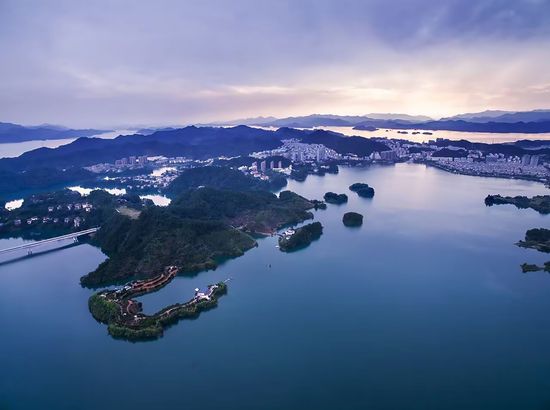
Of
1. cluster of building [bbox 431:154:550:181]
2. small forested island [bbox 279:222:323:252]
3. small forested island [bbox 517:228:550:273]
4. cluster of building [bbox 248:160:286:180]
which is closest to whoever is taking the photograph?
small forested island [bbox 517:228:550:273]

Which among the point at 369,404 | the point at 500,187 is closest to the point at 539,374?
the point at 369,404

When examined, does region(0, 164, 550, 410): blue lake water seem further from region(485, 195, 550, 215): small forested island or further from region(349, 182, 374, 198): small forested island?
region(349, 182, 374, 198): small forested island

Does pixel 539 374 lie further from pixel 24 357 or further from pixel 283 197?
pixel 283 197

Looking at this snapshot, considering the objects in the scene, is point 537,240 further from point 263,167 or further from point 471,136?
point 471,136

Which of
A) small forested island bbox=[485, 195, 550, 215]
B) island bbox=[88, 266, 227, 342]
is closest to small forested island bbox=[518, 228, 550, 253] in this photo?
small forested island bbox=[485, 195, 550, 215]

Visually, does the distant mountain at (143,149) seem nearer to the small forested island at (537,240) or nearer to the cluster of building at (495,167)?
the cluster of building at (495,167)

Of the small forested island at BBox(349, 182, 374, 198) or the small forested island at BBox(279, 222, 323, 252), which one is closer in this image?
the small forested island at BBox(279, 222, 323, 252)

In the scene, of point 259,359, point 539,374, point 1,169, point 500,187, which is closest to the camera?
point 539,374

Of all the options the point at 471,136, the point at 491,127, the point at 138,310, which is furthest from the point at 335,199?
the point at 491,127
